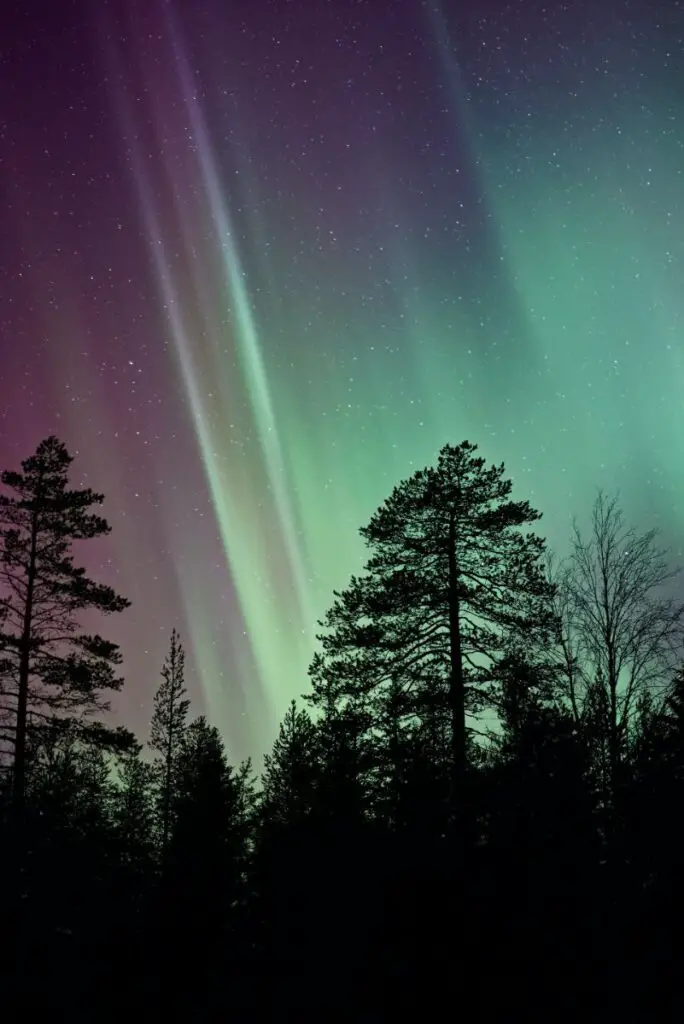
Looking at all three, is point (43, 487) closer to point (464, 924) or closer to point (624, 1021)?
point (464, 924)

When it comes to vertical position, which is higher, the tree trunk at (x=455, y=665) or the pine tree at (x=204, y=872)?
the tree trunk at (x=455, y=665)

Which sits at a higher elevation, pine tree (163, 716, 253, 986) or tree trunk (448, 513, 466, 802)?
tree trunk (448, 513, 466, 802)

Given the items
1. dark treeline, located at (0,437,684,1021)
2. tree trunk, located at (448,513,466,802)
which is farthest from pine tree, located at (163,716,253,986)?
tree trunk, located at (448,513,466,802)

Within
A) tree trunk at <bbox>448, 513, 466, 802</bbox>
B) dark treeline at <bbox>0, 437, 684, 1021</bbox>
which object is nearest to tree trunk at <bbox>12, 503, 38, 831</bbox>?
dark treeline at <bbox>0, 437, 684, 1021</bbox>

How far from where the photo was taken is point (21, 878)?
11367 millimetres

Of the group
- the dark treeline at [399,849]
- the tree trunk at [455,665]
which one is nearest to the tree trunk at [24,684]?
the dark treeline at [399,849]

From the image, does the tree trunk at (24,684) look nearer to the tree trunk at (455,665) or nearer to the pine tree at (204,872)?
the pine tree at (204,872)

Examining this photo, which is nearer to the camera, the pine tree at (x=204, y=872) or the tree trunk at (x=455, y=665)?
the pine tree at (x=204, y=872)

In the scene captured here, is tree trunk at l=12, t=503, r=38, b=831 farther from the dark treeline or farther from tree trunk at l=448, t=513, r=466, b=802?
tree trunk at l=448, t=513, r=466, b=802

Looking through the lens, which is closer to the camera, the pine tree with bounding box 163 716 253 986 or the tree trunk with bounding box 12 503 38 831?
the pine tree with bounding box 163 716 253 986

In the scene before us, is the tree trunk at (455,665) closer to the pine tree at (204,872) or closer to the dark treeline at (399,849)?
the dark treeline at (399,849)

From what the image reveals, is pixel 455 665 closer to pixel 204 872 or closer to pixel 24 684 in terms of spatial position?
pixel 204 872

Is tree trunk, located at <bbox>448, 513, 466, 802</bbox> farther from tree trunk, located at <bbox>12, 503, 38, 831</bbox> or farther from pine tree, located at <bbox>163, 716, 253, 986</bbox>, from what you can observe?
tree trunk, located at <bbox>12, 503, 38, 831</bbox>

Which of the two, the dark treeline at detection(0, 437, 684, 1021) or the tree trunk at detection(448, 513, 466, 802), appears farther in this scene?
the tree trunk at detection(448, 513, 466, 802)
